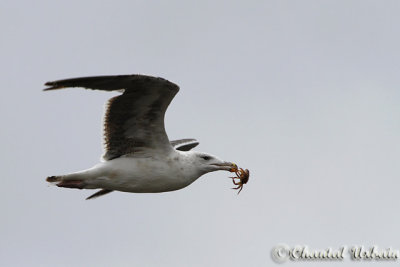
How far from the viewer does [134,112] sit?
56.5ft

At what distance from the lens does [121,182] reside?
1758 cm

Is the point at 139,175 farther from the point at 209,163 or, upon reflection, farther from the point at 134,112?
the point at 209,163

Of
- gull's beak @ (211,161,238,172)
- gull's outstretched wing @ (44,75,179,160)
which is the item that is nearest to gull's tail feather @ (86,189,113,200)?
gull's outstretched wing @ (44,75,179,160)

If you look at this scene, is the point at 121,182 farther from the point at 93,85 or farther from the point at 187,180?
the point at 93,85

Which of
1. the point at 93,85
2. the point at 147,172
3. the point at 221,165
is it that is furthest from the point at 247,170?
the point at 93,85

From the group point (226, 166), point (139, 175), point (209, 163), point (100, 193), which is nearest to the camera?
point (139, 175)

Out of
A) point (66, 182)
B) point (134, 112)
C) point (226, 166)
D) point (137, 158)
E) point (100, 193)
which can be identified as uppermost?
point (134, 112)

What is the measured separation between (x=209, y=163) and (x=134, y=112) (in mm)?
2157

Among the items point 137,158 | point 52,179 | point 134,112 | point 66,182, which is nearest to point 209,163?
point 137,158

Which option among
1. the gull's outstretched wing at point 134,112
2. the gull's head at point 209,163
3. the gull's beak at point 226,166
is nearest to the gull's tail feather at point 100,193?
the gull's outstretched wing at point 134,112

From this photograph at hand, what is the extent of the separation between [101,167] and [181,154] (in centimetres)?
172

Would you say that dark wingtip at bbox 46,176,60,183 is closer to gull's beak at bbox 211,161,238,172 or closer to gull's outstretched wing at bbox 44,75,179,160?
gull's outstretched wing at bbox 44,75,179,160

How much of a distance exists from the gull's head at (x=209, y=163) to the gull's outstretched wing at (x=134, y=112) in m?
0.74

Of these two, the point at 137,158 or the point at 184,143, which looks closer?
the point at 137,158
